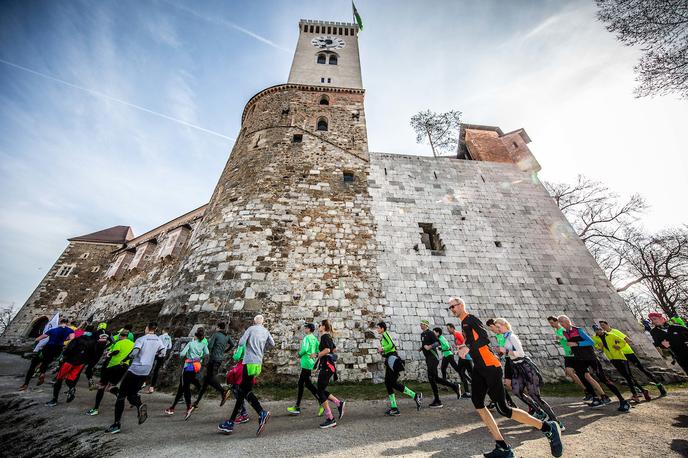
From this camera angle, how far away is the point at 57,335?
679 cm

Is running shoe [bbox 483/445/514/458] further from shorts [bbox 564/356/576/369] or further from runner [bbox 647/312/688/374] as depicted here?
runner [bbox 647/312/688/374]

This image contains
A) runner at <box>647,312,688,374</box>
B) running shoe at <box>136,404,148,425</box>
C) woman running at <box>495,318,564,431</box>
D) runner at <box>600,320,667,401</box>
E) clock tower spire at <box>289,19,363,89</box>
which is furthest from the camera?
clock tower spire at <box>289,19,363,89</box>

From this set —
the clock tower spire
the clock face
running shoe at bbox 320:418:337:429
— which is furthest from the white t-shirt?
the clock face

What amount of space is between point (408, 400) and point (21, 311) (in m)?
28.5

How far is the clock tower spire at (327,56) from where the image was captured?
16281 mm

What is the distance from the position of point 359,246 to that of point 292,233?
250 centimetres

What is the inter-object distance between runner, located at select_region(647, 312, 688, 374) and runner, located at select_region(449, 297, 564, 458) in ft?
13.9

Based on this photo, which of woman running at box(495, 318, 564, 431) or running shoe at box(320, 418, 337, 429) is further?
running shoe at box(320, 418, 337, 429)

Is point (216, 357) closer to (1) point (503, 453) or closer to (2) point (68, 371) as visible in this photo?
(2) point (68, 371)

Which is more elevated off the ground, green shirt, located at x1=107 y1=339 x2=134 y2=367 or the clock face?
the clock face

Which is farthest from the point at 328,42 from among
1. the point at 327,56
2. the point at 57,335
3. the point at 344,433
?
the point at 344,433

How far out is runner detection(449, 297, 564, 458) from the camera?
2.91 meters

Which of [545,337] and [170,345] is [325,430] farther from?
[545,337]

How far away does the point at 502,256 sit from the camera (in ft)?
32.9
